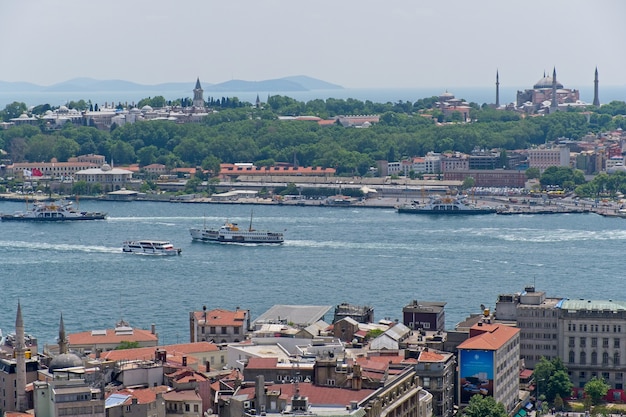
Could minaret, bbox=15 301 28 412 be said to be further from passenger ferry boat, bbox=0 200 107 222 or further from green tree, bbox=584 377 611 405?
passenger ferry boat, bbox=0 200 107 222

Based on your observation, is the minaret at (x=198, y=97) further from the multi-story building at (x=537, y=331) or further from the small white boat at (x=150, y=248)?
the multi-story building at (x=537, y=331)

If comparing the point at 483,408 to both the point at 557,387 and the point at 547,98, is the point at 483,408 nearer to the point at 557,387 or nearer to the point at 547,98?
the point at 557,387

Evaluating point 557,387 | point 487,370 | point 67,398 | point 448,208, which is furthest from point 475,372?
point 448,208

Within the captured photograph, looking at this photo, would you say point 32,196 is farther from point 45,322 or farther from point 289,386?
point 289,386

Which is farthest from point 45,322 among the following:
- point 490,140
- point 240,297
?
point 490,140

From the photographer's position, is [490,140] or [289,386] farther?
[490,140]

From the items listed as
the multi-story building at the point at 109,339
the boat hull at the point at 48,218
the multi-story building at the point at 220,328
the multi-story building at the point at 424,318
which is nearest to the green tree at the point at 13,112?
the boat hull at the point at 48,218
